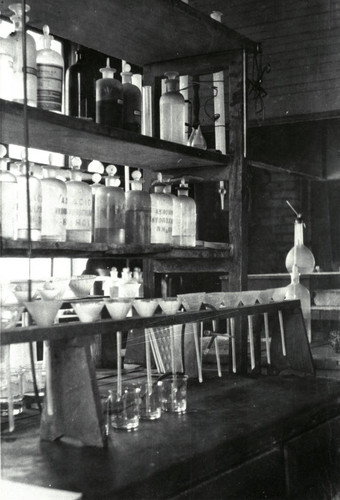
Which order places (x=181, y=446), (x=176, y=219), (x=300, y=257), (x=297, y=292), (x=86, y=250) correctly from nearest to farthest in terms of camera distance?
(x=181, y=446) < (x=86, y=250) < (x=176, y=219) < (x=297, y=292) < (x=300, y=257)

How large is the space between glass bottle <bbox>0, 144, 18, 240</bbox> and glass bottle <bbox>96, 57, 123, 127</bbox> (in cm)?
51

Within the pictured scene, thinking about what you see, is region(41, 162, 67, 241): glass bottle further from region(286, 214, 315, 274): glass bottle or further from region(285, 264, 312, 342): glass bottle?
region(286, 214, 315, 274): glass bottle

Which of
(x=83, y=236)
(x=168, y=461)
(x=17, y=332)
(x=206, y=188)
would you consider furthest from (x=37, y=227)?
(x=206, y=188)

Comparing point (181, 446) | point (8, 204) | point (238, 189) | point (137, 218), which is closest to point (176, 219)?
point (137, 218)

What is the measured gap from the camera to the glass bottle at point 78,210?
2.30 m

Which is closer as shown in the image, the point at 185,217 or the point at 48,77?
the point at 48,77

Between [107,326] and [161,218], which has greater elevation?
[161,218]

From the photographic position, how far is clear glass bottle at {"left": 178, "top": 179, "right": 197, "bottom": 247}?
2861mm

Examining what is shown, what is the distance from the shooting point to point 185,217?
287cm

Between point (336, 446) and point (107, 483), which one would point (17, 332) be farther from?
point (336, 446)

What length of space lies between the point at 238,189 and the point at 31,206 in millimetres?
1230

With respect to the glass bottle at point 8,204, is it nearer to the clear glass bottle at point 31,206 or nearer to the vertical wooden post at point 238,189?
the clear glass bottle at point 31,206

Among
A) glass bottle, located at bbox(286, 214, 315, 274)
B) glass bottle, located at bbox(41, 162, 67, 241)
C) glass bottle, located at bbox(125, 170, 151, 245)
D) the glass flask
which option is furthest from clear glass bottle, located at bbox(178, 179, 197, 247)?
glass bottle, located at bbox(286, 214, 315, 274)

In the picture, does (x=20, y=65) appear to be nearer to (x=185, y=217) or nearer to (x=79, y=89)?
(x=79, y=89)
